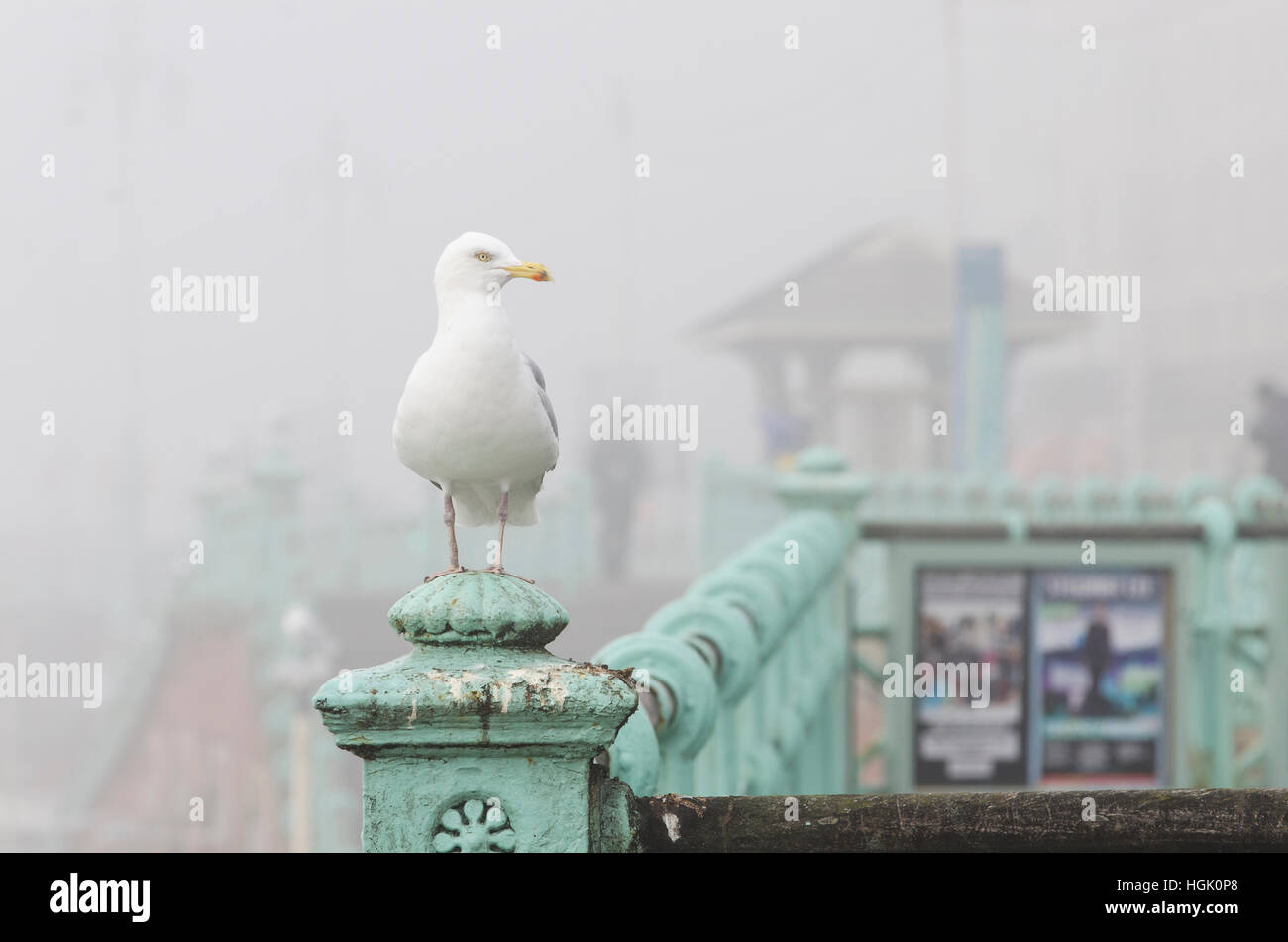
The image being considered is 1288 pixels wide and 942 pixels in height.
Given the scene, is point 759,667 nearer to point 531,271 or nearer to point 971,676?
point 531,271

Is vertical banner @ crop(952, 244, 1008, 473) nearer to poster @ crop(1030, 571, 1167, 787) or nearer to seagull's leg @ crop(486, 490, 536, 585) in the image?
poster @ crop(1030, 571, 1167, 787)

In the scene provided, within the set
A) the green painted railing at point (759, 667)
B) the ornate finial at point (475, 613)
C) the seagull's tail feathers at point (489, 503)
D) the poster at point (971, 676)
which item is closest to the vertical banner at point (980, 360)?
the poster at point (971, 676)

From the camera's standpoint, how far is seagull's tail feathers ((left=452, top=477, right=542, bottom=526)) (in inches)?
90.7

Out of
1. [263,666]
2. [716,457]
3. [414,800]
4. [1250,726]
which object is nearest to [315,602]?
[263,666]

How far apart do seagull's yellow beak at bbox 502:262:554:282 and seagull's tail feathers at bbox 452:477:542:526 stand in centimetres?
32

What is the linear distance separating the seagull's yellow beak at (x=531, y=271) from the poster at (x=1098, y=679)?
17.0 ft

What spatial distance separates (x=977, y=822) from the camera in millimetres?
1992

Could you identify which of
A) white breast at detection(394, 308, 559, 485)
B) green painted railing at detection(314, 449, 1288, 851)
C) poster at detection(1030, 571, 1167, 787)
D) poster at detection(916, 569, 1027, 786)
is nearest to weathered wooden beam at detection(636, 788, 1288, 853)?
green painted railing at detection(314, 449, 1288, 851)

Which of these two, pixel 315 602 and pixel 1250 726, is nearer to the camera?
pixel 1250 726

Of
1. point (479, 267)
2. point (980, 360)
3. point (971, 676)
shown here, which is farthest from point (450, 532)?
point (980, 360)

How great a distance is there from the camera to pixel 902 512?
20797 mm

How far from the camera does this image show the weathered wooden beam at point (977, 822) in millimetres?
1959

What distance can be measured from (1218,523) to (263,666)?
13.8m
